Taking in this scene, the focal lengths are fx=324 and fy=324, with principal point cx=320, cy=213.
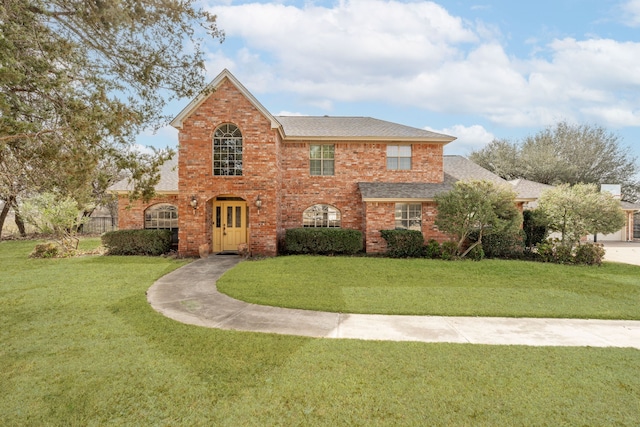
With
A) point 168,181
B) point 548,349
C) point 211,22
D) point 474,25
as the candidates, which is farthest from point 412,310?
point 168,181

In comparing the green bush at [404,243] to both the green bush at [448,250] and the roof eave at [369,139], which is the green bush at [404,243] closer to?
the green bush at [448,250]

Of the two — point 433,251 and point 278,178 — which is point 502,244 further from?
point 278,178

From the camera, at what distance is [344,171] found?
16.3 meters

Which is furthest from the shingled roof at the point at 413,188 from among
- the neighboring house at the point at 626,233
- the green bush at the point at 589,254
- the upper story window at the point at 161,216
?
the neighboring house at the point at 626,233

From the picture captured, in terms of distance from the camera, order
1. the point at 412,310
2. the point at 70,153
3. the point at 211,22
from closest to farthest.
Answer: the point at 70,153 → the point at 211,22 → the point at 412,310

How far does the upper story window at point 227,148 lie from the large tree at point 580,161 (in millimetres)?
28536

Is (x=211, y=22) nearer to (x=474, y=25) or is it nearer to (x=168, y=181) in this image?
(x=474, y=25)

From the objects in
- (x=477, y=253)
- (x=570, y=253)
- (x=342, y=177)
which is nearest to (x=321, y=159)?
(x=342, y=177)

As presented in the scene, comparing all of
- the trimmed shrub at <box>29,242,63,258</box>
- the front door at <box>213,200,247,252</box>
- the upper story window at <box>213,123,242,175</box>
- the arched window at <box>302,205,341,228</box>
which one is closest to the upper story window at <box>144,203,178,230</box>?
the front door at <box>213,200,247,252</box>

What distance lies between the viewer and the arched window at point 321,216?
16203 millimetres

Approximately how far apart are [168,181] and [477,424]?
16544 millimetres

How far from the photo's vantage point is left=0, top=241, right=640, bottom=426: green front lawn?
→ 3.38 metres

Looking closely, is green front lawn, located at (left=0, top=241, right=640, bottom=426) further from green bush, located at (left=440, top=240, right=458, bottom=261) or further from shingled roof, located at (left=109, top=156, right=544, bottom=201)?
shingled roof, located at (left=109, top=156, right=544, bottom=201)

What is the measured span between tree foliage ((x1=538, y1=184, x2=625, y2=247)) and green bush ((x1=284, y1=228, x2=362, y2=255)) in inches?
338
